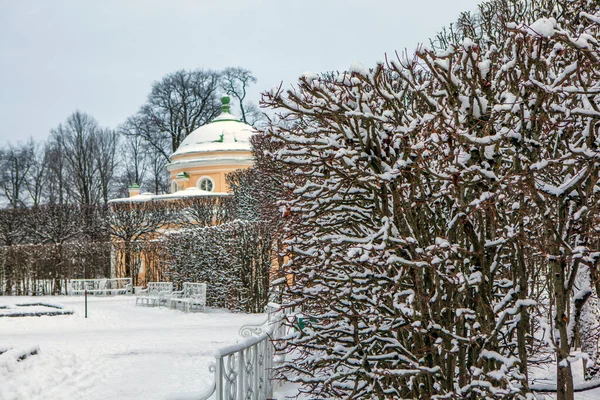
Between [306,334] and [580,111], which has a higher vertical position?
[580,111]

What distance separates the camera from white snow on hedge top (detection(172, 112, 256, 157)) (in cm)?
3784

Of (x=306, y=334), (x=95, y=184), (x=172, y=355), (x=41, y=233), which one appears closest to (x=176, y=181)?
(x=41, y=233)

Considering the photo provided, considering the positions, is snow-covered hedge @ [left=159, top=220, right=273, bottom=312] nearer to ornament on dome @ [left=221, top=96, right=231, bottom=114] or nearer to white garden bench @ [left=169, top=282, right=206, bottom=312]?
white garden bench @ [left=169, top=282, right=206, bottom=312]

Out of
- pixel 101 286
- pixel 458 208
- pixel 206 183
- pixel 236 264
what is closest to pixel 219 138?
pixel 206 183

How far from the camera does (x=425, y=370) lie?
3.93 m

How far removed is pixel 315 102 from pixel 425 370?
2.04m

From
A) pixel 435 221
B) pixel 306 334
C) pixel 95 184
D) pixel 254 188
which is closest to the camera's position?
pixel 435 221

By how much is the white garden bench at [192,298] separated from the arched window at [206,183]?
55.5 ft

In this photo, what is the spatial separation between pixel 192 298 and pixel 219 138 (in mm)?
20029

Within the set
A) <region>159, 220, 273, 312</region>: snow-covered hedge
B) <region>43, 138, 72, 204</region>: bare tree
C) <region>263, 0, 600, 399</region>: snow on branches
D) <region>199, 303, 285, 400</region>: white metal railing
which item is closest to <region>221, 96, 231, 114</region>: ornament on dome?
<region>43, 138, 72, 204</region>: bare tree

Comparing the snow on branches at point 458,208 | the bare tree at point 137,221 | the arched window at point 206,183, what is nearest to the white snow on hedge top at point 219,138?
the arched window at point 206,183

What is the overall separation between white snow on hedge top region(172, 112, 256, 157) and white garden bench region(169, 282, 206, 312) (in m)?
17.5

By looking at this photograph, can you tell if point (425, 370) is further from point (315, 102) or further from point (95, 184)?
point (95, 184)

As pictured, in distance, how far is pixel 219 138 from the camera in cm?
3878
